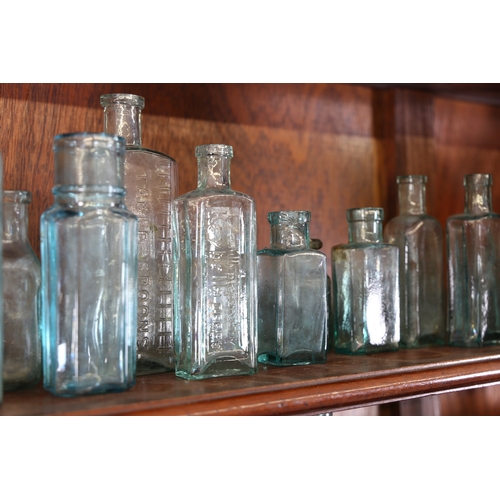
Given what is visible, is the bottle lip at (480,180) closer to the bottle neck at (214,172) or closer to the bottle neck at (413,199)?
the bottle neck at (413,199)

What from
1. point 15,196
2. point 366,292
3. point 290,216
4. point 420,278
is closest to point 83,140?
point 15,196

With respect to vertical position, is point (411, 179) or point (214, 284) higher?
point (411, 179)

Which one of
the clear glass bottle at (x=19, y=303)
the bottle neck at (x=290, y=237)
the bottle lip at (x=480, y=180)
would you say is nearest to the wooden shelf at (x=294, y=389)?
the clear glass bottle at (x=19, y=303)

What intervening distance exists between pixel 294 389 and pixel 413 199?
0.43 m

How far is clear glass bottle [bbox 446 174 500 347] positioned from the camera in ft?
2.75

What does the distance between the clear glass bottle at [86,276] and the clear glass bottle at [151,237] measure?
0.30ft

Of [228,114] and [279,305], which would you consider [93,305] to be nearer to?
[279,305]

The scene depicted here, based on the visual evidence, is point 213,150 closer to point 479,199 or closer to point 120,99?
point 120,99

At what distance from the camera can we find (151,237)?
2.23 feet

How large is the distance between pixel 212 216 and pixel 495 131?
32.3 inches

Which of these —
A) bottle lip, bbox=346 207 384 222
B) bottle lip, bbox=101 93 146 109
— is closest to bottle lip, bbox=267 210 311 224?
bottle lip, bbox=346 207 384 222

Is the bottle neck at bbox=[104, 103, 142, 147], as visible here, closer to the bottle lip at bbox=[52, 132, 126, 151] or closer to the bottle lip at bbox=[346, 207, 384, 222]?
the bottle lip at bbox=[52, 132, 126, 151]

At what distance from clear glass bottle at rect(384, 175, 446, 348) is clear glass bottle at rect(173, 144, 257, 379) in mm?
289
